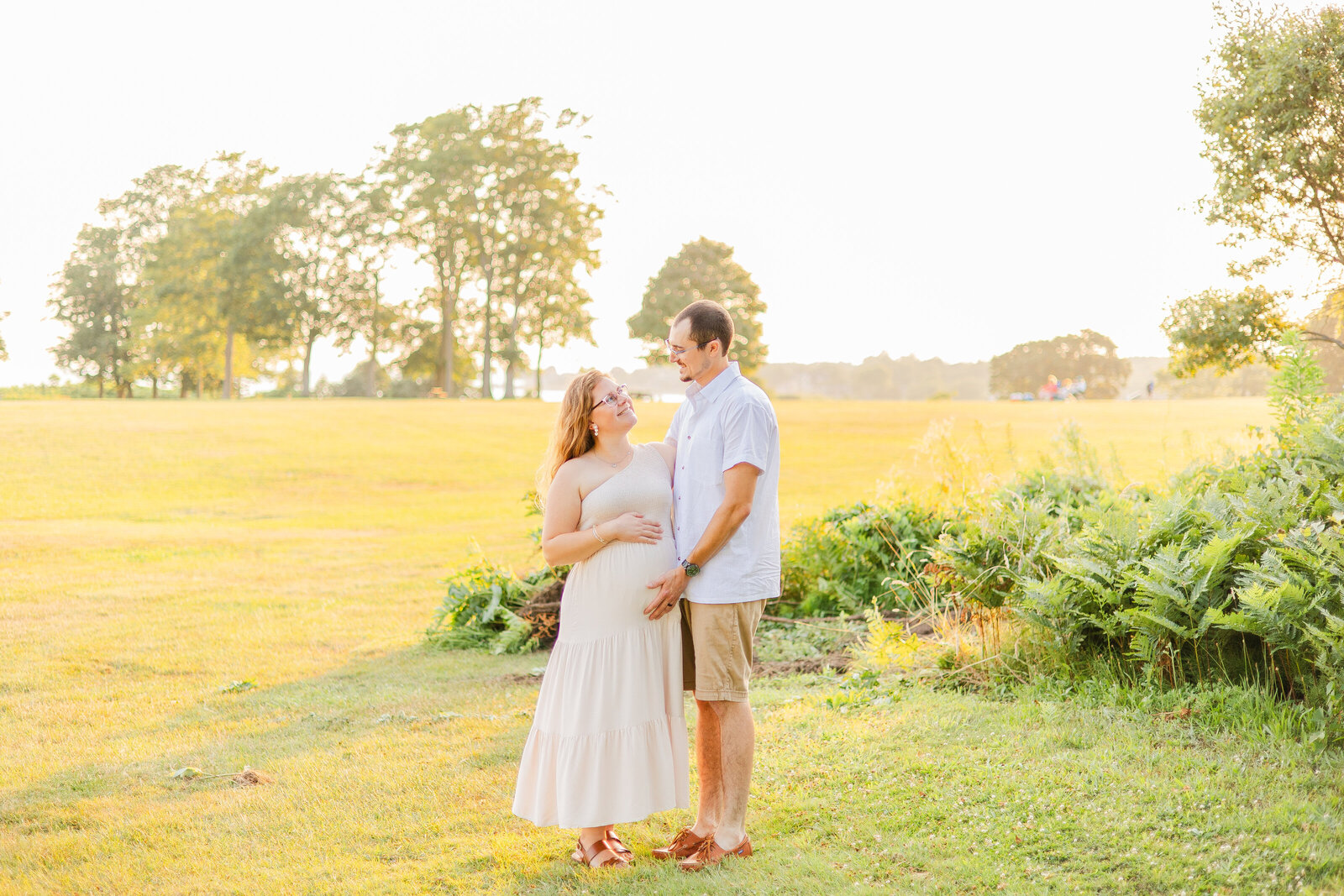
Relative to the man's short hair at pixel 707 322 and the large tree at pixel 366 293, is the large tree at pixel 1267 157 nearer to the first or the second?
the man's short hair at pixel 707 322

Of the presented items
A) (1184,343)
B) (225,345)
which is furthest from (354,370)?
(1184,343)

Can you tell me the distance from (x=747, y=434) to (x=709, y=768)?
57.3 inches

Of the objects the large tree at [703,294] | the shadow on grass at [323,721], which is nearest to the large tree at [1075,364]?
the large tree at [703,294]

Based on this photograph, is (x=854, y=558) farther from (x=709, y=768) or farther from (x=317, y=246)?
(x=317, y=246)

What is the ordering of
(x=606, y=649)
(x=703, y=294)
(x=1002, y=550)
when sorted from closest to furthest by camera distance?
(x=606, y=649)
(x=1002, y=550)
(x=703, y=294)

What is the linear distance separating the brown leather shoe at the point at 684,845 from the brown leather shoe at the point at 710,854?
0.9 inches

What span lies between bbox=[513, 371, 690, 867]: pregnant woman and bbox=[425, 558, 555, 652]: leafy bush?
4782mm

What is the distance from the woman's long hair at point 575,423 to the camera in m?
4.36

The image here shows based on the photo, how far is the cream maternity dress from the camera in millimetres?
4258

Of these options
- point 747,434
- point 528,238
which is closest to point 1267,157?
point 747,434

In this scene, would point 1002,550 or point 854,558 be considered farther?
point 854,558

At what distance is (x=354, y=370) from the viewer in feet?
210

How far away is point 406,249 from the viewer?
54906 millimetres

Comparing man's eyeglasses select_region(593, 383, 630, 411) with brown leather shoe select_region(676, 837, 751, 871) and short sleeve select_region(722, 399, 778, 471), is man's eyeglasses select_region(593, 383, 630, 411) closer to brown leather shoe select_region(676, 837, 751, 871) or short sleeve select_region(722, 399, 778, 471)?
short sleeve select_region(722, 399, 778, 471)
